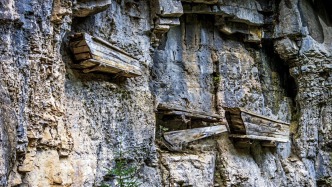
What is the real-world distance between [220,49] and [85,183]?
442 cm

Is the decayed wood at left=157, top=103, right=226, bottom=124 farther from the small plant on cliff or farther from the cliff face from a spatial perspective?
the small plant on cliff

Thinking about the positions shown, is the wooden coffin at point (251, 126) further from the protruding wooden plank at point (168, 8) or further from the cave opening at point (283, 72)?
the protruding wooden plank at point (168, 8)

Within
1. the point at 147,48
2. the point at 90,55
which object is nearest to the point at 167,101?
the point at 147,48

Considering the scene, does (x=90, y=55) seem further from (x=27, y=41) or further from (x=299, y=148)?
(x=299, y=148)

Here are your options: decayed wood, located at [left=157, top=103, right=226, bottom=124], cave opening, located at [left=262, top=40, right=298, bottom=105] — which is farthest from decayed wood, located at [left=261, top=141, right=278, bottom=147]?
cave opening, located at [left=262, top=40, right=298, bottom=105]

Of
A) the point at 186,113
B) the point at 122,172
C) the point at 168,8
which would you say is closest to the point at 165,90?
the point at 186,113

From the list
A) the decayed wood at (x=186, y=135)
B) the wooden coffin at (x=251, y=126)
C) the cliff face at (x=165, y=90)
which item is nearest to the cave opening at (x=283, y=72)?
the cliff face at (x=165, y=90)

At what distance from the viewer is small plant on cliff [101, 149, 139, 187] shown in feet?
18.4

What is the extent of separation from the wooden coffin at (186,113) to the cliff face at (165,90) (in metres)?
0.05

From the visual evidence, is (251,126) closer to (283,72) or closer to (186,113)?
(186,113)

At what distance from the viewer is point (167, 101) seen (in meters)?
7.81

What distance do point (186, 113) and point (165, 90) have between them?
0.58m

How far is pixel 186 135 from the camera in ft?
24.8

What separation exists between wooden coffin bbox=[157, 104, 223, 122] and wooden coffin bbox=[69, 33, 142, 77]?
1332 millimetres
